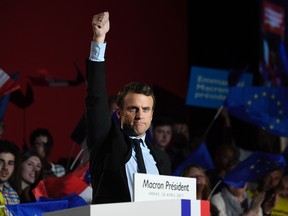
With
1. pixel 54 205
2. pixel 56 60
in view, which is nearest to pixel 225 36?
pixel 56 60

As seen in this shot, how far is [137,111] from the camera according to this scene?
10.7ft

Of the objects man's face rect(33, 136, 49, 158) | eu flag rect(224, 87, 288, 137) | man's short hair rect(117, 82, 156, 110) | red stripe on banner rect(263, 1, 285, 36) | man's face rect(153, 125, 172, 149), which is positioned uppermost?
red stripe on banner rect(263, 1, 285, 36)

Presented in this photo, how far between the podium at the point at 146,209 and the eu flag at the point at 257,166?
4092mm

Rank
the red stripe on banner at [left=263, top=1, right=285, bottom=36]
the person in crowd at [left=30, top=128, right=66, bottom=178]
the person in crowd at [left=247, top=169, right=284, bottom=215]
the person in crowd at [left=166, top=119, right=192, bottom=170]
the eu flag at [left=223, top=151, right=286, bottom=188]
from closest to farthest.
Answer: the person in crowd at [left=247, top=169, right=284, bottom=215]
the eu flag at [left=223, top=151, right=286, bottom=188]
the person in crowd at [left=30, top=128, right=66, bottom=178]
the person in crowd at [left=166, top=119, right=192, bottom=170]
the red stripe on banner at [left=263, top=1, right=285, bottom=36]

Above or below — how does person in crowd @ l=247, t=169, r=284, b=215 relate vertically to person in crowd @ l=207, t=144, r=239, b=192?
below

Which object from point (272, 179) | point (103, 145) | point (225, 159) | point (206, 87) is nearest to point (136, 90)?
point (103, 145)

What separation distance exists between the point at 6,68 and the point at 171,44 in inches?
89.7

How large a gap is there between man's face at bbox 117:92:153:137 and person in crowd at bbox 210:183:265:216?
11.0 ft

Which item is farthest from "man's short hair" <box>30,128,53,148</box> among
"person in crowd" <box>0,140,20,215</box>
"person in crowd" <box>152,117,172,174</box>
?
"person in crowd" <box>0,140,20,215</box>

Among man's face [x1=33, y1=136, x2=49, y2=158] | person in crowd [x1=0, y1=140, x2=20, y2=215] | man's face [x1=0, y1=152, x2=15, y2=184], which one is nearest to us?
person in crowd [x1=0, y1=140, x2=20, y2=215]

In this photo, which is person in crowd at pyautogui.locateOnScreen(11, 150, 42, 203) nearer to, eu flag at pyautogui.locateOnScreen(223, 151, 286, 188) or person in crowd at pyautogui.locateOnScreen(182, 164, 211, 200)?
person in crowd at pyautogui.locateOnScreen(182, 164, 211, 200)

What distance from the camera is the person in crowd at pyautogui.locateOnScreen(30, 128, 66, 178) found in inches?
279

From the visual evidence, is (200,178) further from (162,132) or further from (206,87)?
(206,87)

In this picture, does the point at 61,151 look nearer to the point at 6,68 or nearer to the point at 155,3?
the point at 6,68
